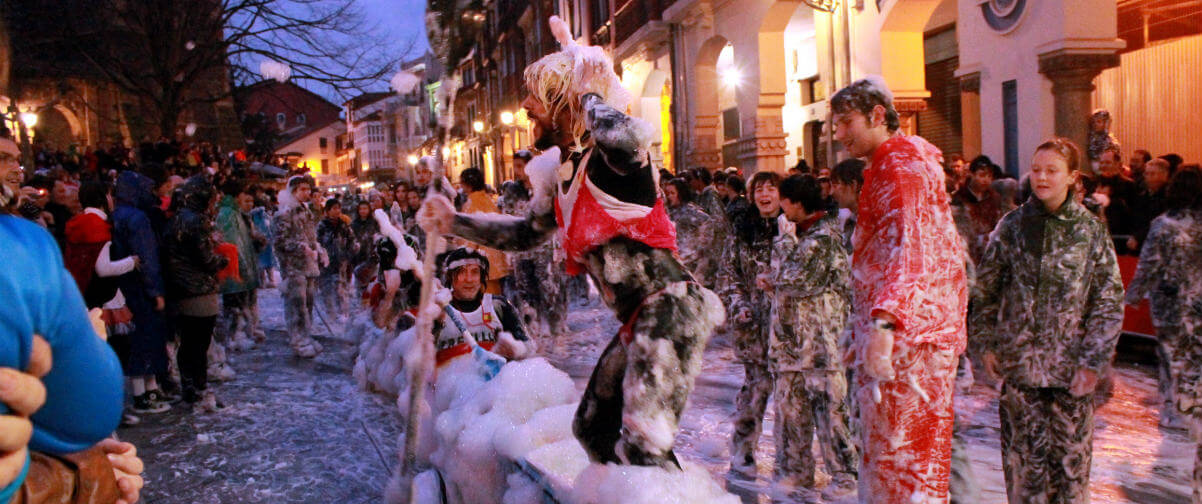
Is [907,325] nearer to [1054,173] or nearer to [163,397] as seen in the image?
[1054,173]

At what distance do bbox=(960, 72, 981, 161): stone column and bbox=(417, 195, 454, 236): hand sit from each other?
30.6 feet

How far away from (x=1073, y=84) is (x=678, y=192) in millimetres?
4460

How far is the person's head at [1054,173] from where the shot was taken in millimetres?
3506

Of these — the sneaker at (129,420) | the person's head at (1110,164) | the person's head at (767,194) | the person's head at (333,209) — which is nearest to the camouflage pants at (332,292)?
the person's head at (333,209)

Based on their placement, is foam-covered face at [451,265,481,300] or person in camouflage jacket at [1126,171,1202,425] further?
foam-covered face at [451,265,481,300]

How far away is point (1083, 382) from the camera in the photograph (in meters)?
3.40

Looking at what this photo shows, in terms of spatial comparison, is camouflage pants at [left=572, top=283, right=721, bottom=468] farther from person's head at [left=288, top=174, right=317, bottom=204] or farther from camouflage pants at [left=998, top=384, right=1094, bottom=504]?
person's head at [left=288, top=174, right=317, bottom=204]

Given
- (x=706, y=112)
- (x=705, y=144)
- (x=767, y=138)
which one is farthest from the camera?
(x=705, y=144)

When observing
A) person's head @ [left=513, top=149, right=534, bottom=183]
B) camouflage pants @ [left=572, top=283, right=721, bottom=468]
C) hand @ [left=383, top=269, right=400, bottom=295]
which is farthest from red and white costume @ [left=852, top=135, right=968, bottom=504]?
person's head @ [left=513, top=149, right=534, bottom=183]

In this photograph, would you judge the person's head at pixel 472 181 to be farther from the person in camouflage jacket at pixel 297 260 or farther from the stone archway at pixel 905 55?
the stone archway at pixel 905 55

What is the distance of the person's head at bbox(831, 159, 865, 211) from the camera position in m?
4.80

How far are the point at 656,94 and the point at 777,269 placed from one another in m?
18.9

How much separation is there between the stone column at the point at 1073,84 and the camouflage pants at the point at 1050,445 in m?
6.75

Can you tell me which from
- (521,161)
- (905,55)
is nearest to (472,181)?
(521,161)
